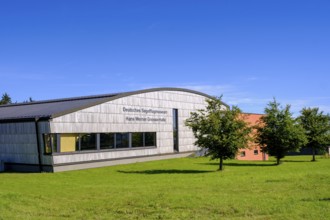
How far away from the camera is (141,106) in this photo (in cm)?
3859

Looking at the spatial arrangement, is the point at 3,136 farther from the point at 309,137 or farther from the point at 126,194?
the point at 309,137

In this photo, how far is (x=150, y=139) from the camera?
39.8m

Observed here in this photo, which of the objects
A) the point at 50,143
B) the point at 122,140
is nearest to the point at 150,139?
the point at 122,140

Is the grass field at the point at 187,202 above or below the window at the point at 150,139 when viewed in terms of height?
below

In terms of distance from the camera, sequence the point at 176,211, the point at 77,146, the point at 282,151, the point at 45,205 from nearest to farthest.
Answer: the point at 176,211, the point at 45,205, the point at 77,146, the point at 282,151

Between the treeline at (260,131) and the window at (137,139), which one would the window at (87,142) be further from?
the treeline at (260,131)

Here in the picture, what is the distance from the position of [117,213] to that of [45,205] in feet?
11.1

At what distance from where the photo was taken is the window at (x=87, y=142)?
3158 centimetres

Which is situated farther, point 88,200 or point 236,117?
point 236,117

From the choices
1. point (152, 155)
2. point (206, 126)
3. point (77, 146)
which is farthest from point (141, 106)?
point (206, 126)

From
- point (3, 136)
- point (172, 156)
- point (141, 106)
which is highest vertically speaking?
point (141, 106)

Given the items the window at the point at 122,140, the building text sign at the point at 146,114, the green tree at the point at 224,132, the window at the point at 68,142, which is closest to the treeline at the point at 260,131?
the green tree at the point at 224,132

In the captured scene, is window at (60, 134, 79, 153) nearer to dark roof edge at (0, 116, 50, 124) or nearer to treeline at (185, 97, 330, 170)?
dark roof edge at (0, 116, 50, 124)

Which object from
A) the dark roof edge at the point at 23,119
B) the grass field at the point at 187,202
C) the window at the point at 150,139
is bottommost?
the grass field at the point at 187,202
